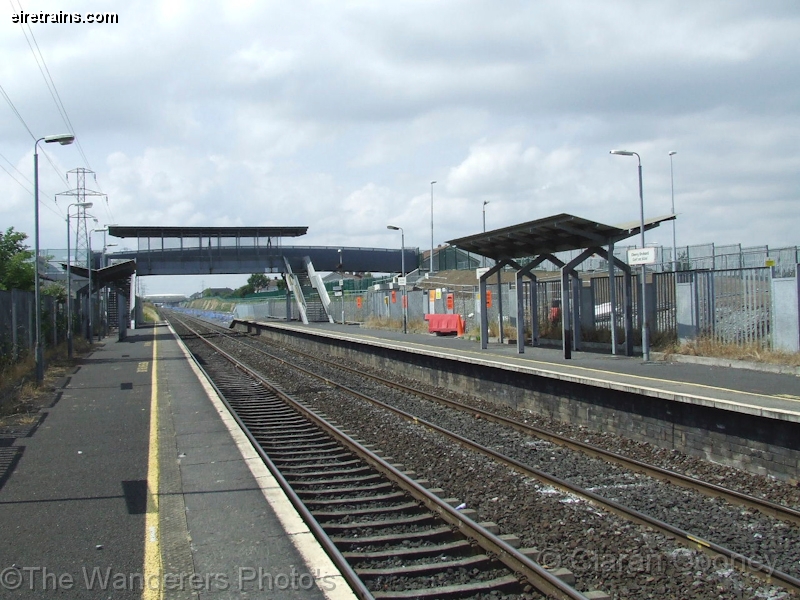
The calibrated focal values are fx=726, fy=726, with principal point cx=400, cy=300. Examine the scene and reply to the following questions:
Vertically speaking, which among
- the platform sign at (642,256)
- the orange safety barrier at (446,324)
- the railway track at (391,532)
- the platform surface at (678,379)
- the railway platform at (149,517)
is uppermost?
the platform sign at (642,256)

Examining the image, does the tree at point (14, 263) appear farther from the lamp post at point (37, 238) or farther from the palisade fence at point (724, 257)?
the palisade fence at point (724, 257)

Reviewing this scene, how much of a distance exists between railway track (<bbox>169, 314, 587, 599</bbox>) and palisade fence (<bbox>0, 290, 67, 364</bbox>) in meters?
11.5

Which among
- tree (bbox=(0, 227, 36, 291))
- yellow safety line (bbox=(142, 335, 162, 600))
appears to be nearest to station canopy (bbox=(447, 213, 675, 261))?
yellow safety line (bbox=(142, 335, 162, 600))

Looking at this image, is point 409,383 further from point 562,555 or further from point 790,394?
point 562,555

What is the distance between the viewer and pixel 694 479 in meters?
8.26

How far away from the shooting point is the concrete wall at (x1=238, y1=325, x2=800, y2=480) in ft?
28.8

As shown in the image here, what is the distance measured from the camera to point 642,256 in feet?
51.8

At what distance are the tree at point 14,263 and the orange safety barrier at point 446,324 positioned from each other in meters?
17.1

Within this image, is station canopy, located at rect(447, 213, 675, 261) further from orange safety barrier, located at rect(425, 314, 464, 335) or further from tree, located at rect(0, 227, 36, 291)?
tree, located at rect(0, 227, 36, 291)

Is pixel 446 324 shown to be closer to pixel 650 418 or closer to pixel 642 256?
pixel 642 256

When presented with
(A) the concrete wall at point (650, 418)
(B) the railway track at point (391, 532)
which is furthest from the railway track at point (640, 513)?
(B) the railway track at point (391, 532)

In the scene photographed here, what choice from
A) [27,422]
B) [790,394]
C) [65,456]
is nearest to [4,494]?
[65,456]

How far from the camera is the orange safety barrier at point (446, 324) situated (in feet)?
96.4

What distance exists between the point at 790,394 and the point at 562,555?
6668mm
